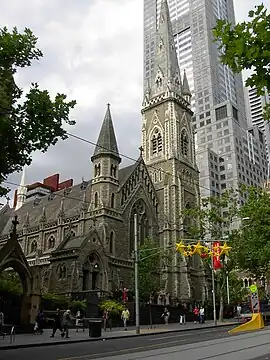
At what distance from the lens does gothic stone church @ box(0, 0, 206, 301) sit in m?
42.7

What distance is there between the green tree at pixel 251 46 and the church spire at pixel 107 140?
42746 millimetres

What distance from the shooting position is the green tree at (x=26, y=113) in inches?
595

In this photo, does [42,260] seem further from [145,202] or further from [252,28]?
[252,28]

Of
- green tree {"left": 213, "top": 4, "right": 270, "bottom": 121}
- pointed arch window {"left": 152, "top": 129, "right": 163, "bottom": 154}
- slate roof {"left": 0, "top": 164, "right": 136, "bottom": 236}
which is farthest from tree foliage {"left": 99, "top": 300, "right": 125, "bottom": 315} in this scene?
pointed arch window {"left": 152, "top": 129, "right": 163, "bottom": 154}

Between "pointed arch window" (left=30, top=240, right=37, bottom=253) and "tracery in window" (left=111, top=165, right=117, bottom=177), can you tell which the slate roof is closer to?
"tracery in window" (left=111, top=165, right=117, bottom=177)

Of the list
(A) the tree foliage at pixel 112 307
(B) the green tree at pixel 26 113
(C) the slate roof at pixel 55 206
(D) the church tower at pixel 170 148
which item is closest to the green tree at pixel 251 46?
(B) the green tree at pixel 26 113

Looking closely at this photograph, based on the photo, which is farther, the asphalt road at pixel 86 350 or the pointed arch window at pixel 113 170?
the pointed arch window at pixel 113 170

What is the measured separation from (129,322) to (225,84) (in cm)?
10363

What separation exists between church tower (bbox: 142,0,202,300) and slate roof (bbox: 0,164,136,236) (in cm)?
738

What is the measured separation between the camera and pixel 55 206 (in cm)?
6116

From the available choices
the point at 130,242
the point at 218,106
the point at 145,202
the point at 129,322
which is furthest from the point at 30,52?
the point at 218,106

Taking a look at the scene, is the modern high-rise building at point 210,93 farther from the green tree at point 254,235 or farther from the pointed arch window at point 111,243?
the green tree at point 254,235

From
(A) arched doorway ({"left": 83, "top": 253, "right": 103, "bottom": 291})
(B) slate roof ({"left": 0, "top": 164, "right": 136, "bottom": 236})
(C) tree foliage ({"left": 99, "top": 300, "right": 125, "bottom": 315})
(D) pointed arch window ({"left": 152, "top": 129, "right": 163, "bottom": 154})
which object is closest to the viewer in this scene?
(C) tree foliage ({"left": 99, "top": 300, "right": 125, "bottom": 315})

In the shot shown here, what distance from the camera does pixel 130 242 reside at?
5009 centimetres
